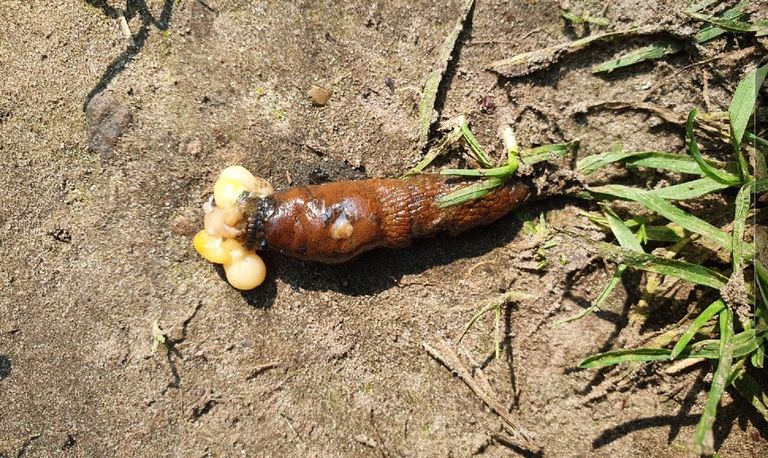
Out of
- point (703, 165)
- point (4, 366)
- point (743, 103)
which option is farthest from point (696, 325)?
point (4, 366)

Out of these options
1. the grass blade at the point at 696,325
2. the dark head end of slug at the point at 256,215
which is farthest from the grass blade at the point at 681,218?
the dark head end of slug at the point at 256,215

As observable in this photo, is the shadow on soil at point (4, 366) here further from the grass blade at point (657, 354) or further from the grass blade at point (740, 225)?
the grass blade at point (740, 225)

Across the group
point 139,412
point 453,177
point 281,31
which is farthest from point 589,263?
point 139,412

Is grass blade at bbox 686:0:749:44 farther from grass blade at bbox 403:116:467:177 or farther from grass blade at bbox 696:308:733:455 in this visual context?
grass blade at bbox 696:308:733:455

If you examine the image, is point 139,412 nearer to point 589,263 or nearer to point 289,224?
point 289,224

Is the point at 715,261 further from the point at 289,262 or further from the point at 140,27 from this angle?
the point at 140,27

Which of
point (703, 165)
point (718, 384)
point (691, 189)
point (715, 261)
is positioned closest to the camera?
point (718, 384)

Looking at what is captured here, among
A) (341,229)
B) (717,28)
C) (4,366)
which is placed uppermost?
(717,28)
